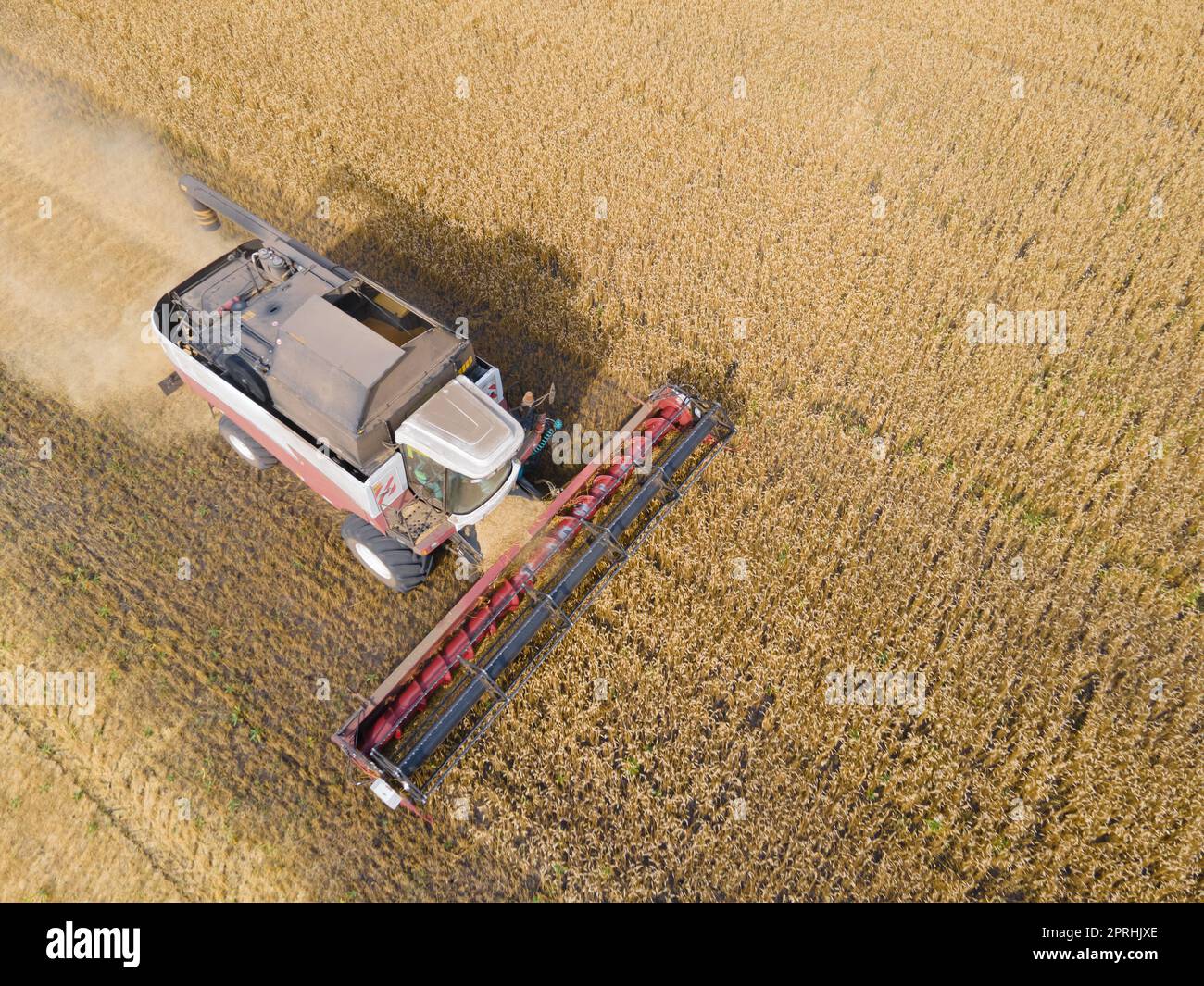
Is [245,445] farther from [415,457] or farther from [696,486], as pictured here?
[696,486]

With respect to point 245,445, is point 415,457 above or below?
above

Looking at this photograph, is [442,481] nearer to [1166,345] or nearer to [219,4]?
[1166,345]

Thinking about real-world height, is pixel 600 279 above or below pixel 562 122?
below

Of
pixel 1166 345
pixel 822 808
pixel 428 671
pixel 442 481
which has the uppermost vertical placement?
pixel 1166 345

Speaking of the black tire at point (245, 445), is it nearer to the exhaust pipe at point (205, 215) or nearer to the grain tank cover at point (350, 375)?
the grain tank cover at point (350, 375)

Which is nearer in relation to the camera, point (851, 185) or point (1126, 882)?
point (1126, 882)

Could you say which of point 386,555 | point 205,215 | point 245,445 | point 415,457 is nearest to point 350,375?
point 415,457

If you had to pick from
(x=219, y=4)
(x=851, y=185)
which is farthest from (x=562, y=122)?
(x=219, y=4)
